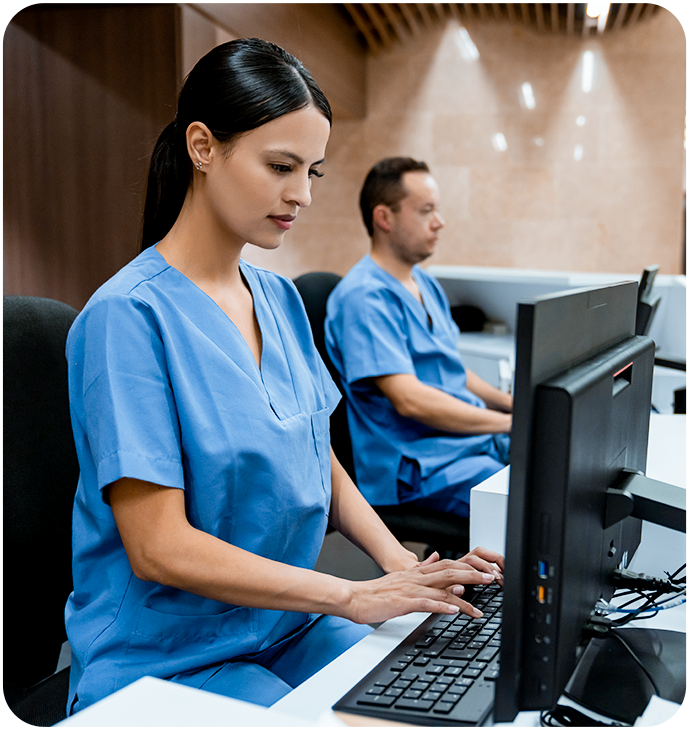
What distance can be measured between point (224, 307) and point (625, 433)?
54cm

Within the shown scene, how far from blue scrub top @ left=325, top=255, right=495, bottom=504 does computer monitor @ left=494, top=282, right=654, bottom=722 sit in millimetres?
1155

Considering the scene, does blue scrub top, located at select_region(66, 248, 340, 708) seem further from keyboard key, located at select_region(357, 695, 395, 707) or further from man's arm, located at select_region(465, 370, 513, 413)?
man's arm, located at select_region(465, 370, 513, 413)

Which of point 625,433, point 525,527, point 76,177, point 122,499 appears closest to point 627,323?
point 625,433

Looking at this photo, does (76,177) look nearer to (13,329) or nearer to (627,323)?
(13,329)

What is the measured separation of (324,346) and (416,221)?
1.82 feet

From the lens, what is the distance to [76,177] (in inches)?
106

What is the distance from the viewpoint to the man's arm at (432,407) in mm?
1817

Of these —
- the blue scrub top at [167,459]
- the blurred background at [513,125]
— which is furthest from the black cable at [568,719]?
the blurred background at [513,125]

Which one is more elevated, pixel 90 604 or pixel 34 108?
pixel 34 108

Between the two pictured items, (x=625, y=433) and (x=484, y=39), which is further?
(x=484, y=39)

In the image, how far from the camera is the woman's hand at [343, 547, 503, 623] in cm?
81

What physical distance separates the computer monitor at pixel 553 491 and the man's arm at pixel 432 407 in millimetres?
1151

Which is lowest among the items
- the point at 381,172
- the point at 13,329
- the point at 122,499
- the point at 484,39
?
the point at 122,499

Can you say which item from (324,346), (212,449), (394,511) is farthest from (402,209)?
(212,449)
